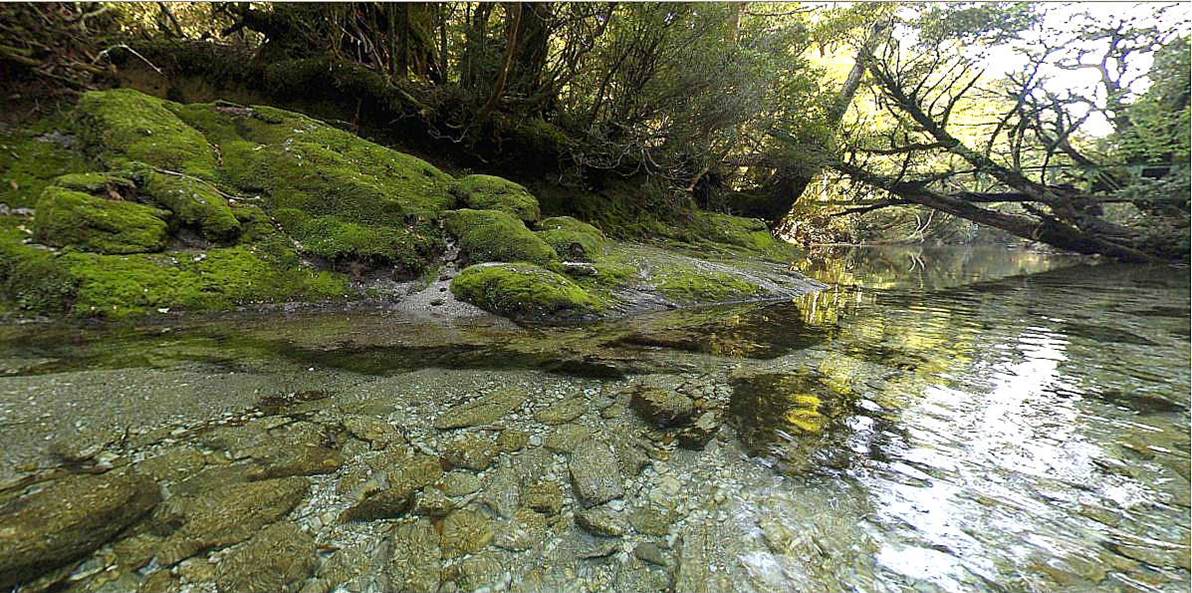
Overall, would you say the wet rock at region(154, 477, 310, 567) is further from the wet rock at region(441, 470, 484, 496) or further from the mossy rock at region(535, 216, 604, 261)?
A: the mossy rock at region(535, 216, 604, 261)

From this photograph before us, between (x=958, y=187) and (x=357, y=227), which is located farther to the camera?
(x=958, y=187)

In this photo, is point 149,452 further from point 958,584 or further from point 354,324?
point 958,584

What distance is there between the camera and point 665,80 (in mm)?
9281

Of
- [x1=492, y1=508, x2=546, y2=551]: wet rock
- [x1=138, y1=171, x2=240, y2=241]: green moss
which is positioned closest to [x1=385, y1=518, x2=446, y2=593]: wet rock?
[x1=492, y1=508, x2=546, y2=551]: wet rock

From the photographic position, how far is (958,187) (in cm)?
2127

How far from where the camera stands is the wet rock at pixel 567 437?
262cm

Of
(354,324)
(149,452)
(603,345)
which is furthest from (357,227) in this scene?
(149,452)

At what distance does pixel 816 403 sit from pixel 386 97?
869cm

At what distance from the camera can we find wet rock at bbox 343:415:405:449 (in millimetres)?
2521

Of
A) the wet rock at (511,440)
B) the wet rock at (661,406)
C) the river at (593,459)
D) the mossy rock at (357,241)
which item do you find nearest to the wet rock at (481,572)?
the river at (593,459)

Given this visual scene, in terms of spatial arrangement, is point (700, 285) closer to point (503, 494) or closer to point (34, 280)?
point (503, 494)

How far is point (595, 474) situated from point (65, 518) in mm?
1951

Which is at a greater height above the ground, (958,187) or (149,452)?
(958,187)

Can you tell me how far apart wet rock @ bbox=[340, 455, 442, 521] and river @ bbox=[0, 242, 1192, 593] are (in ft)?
0.06
